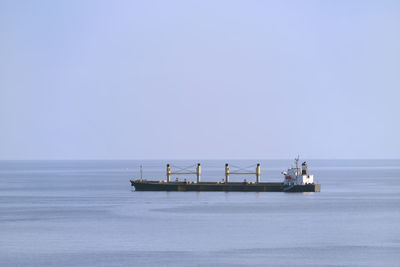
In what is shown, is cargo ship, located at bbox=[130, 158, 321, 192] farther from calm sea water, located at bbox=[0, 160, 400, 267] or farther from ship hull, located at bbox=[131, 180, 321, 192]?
calm sea water, located at bbox=[0, 160, 400, 267]

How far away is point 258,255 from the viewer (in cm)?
7381

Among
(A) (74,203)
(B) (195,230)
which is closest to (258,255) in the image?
(B) (195,230)

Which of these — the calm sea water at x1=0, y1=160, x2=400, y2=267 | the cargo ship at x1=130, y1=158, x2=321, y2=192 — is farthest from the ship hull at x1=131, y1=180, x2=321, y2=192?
the calm sea water at x1=0, y1=160, x2=400, y2=267

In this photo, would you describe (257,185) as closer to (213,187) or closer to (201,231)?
(213,187)

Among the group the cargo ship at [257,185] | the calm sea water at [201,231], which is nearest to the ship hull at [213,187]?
the cargo ship at [257,185]

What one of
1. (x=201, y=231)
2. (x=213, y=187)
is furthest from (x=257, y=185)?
(x=201, y=231)

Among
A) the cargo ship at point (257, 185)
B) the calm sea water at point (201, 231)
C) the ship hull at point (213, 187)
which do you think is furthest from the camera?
the ship hull at point (213, 187)

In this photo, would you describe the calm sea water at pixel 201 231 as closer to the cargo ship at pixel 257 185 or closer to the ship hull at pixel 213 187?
the cargo ship at pixel 257 185

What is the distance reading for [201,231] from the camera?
90.9 meters

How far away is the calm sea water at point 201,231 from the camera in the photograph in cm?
7244

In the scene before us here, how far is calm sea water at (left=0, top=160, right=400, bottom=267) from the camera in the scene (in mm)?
72438

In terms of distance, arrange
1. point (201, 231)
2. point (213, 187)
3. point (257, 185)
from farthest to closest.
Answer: point (213, 187)
point (257, 185)
point (201, 231)

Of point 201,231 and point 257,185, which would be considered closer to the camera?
point 201,231

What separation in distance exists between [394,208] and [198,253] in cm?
5595
